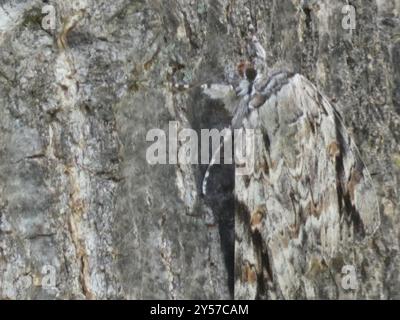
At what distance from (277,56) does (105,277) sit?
880 mm

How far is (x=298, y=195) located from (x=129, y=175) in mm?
503

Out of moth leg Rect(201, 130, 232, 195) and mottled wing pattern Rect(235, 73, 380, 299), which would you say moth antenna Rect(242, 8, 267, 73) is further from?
moth leg Rect(201, 130, 232, 195)

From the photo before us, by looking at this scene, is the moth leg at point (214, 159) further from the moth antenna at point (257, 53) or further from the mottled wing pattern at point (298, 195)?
the moth antenna at point (257, 53)

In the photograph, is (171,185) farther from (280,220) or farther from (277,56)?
(277,56)

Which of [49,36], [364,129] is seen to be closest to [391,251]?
[364,129]

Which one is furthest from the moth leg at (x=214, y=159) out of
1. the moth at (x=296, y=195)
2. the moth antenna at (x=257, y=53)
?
the moth antenna at (x=257, y=53)

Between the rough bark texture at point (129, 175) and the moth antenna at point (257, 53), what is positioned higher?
the moth antenna at point (257, 53)

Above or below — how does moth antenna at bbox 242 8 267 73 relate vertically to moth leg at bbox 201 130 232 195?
above

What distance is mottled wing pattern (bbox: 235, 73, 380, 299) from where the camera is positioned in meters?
2.21

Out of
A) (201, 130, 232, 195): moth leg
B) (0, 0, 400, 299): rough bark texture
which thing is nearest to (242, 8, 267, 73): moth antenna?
(0, 0, 400, 299): rough bark texture

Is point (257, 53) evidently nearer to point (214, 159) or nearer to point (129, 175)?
point (214, 159)

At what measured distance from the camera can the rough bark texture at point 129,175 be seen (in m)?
2.23

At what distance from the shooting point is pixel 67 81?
7.45 ft

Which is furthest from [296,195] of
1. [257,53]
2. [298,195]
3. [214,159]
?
[257,53]
